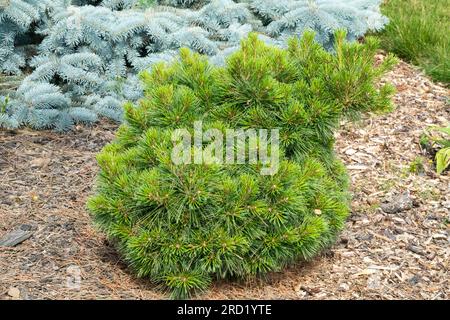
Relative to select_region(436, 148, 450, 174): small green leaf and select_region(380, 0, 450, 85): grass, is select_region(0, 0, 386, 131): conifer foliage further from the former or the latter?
select_region(436, 148, 450, 174): small green leaf

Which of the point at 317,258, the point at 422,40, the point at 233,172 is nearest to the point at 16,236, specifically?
the point at 233,172

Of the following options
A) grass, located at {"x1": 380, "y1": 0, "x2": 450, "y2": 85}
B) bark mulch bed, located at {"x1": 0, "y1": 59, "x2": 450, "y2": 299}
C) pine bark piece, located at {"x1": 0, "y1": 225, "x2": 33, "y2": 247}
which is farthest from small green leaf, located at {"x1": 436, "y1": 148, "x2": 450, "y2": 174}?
pine bark piece, located at {"x1": 0, "y1": 225, "x2": 33, "y2": 247}

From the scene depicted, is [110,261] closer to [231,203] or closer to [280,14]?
[231,203]

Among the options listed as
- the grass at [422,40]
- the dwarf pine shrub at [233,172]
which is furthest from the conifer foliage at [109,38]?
the dwarf pine shrub at [233,172]

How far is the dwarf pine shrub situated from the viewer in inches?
134

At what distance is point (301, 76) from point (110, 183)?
3.77 feet

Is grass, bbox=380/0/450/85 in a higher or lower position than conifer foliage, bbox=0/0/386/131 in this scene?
lower

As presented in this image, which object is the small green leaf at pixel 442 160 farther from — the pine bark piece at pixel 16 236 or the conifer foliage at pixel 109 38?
the pine bark piece at pixel 16 236

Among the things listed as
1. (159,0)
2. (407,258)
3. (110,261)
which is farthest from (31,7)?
(407,258)

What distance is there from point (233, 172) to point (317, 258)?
763 mm

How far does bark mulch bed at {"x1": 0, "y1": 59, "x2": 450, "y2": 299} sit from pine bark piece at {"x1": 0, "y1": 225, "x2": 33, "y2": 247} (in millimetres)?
22

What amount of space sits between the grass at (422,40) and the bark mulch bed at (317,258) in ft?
2.19

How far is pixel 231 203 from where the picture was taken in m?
3.42

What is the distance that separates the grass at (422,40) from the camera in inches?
232
